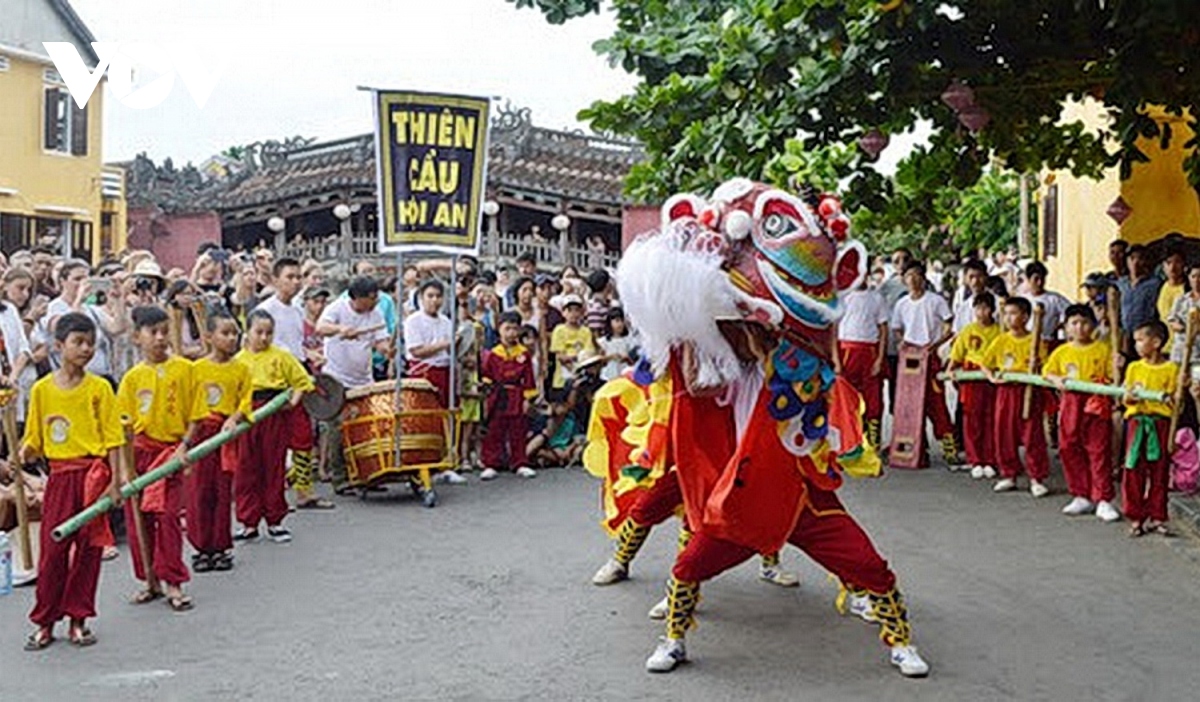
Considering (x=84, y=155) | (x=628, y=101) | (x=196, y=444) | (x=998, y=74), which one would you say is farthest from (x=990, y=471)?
(x=84, y=155)

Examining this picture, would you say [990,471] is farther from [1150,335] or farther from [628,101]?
[628,101]

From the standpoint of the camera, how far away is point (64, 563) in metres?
6.22

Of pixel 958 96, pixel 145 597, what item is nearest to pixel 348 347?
pixel 145 597

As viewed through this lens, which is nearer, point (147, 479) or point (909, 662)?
point (909, 662)

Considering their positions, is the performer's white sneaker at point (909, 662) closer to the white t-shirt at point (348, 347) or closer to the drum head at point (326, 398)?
the drum head at point (326, 398)

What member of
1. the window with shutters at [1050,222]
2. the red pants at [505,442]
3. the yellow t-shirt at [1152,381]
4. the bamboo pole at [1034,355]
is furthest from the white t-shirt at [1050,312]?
the window with shutters at [1050,222]

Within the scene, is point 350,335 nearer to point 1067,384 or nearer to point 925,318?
point 925,318

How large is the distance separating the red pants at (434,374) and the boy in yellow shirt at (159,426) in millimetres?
3935

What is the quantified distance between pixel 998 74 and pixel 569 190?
48.8ft

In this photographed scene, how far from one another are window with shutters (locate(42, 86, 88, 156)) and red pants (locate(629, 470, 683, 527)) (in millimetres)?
20731

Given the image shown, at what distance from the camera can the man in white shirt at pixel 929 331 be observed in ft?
37.8

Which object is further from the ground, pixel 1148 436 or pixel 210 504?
pixel 1148 436

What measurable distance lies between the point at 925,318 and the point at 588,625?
5920mm

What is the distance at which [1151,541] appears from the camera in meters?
8.34
